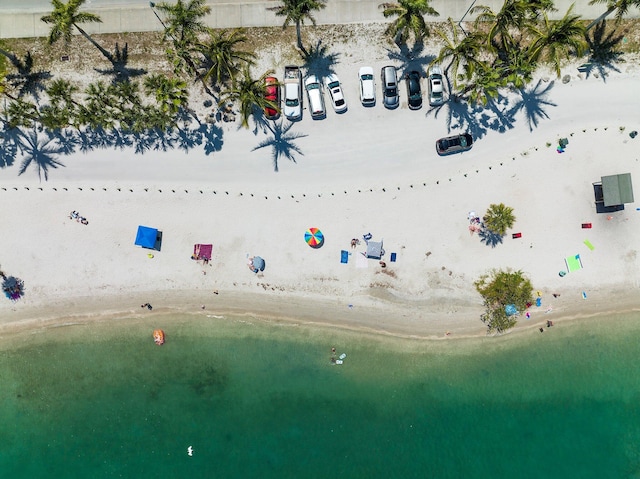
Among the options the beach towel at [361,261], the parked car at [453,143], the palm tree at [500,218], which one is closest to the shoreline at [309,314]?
the beach towel at [361,261]

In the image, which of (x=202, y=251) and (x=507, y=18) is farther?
(x=202, y=251)

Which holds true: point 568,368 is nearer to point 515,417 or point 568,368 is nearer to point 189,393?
point 515,417

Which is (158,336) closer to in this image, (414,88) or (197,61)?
(197,61)

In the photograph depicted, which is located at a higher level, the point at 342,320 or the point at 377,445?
the point at 342,320

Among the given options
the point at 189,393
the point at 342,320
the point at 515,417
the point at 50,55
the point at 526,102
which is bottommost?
the point at 515,417

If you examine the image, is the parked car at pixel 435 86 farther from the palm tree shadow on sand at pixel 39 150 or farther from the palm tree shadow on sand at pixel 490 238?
the palm tree shadow on sand at pixel 39 150

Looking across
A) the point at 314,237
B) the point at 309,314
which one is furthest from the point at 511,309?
the point at 314,237

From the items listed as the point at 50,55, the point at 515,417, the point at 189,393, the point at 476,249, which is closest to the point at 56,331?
the point at 189,393
